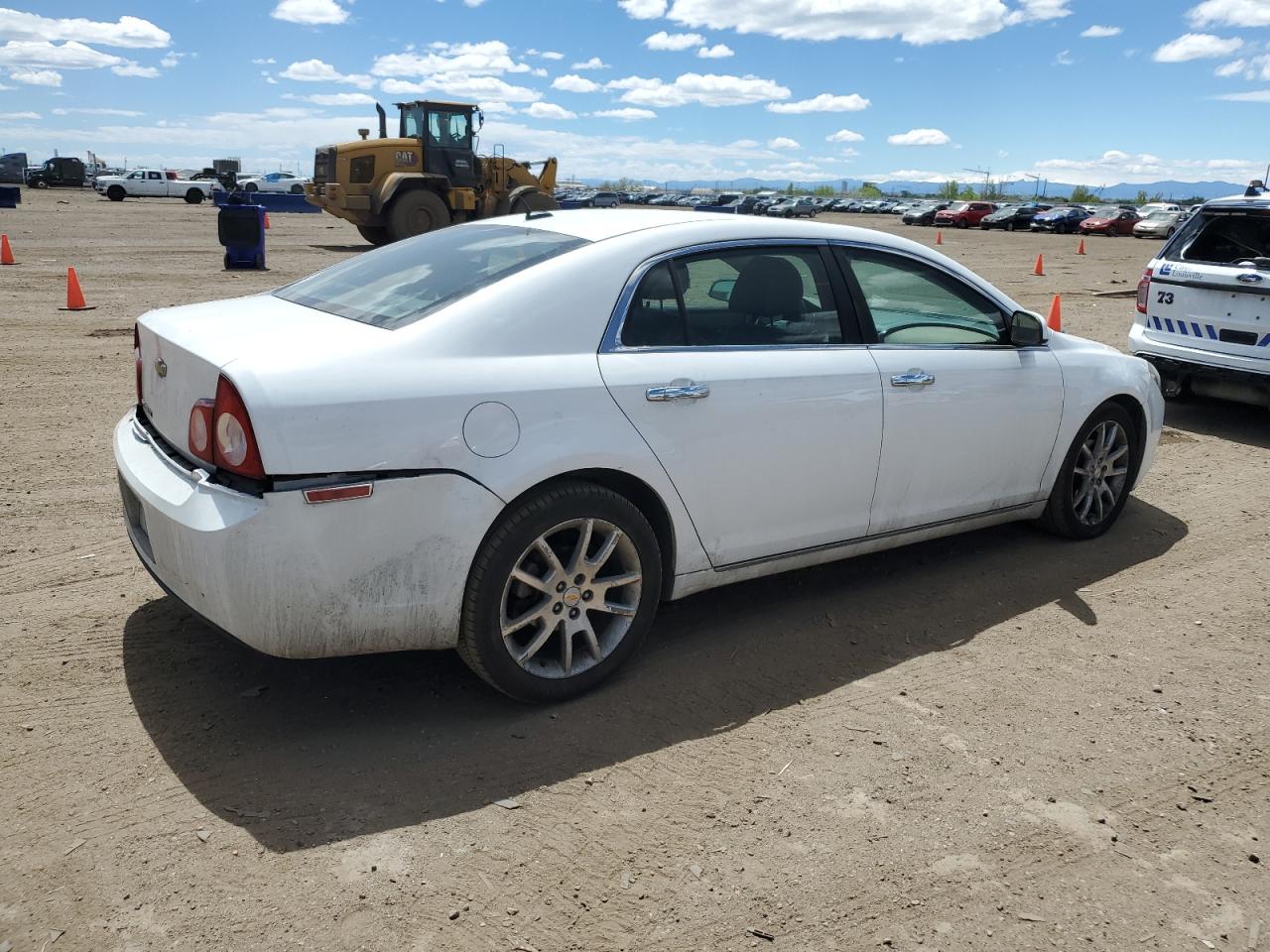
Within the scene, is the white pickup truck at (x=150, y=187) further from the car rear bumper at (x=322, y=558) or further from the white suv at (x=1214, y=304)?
the car rear bumper at (x=322, y=558)

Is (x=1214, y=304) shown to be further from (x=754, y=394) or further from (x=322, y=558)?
(x=322, y=558)

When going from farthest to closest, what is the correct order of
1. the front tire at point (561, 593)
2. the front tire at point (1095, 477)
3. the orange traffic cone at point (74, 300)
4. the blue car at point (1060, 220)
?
the blue car at point (1060, 220), the orange traffic cone at point (74, 300), the front tire at point (1095, 477), the front tire at point (561, 593)

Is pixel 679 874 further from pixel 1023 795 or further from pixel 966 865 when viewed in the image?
pixel 1023 795

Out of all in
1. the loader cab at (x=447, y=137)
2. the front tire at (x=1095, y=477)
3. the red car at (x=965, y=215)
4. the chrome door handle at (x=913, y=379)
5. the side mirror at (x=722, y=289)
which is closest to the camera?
the side mirror at (x=722, y=289)

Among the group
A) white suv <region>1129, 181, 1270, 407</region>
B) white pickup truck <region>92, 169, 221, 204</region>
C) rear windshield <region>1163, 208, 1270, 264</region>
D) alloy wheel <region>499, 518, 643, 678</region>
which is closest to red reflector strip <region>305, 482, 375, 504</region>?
alloy wheel <region>499, 518, 643, 678</region>

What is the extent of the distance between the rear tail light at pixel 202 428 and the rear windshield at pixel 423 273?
59 centimetres

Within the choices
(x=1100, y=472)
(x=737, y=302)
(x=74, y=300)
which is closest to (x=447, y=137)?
(x=74, y=300)

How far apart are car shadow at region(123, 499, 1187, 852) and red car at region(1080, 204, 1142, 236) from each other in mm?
51606

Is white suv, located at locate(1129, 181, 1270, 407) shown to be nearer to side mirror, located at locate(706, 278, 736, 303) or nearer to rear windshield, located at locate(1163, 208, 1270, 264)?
rear windshield, located at locate(1163, 208, 1270, 264)

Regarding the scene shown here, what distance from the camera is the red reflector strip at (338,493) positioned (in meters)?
2.93

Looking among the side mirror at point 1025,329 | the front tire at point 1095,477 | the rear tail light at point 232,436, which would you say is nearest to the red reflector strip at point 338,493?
the rear tail light at point 232,436

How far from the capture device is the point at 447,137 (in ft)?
73.3

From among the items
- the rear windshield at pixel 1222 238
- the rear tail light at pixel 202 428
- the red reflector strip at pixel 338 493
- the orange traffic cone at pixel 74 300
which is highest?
the rear windshield at pixel 1222 238

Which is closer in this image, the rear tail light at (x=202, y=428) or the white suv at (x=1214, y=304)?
the rear tail light at (x=202, y=428)
